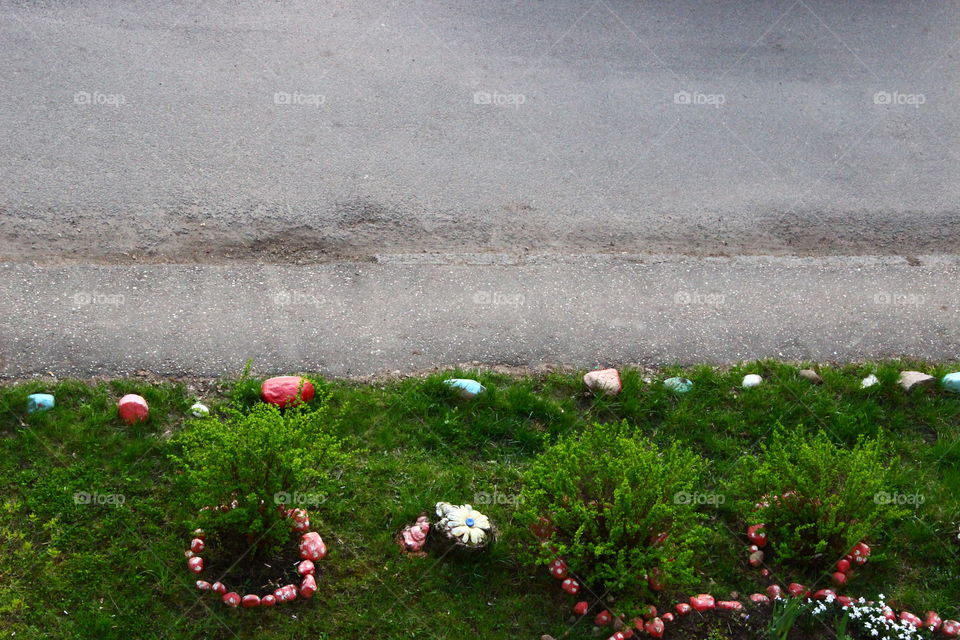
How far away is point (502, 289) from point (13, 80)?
4633 millimetres

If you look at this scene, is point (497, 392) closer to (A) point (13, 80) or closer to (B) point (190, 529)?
(B) point (190, 529)

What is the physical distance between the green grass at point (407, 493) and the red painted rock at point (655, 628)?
0.18m

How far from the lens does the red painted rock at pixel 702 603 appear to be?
16.1ft

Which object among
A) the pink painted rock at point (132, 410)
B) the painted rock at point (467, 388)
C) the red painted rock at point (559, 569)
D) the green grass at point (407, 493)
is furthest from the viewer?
the painted rock at point (467, 388)

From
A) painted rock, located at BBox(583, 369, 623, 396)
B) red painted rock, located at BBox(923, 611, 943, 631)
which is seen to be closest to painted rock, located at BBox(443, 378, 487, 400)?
painted rock, located at BBox(583, 369, 623, 396)

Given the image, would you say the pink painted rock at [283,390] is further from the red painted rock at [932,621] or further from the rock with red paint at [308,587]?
the red painted rock at [932,621]

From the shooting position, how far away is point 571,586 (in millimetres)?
4934

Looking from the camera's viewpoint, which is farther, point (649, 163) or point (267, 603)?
point (649, 163)

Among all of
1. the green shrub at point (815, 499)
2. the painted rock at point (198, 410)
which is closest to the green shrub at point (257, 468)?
the painted rock at point (198, 410)

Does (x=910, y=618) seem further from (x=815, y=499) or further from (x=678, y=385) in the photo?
(x=678, y=385)

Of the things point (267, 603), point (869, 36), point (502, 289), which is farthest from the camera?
point (869, 36)

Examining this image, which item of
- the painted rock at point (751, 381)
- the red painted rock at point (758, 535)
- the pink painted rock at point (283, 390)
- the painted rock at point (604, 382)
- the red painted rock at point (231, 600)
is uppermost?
the painted rock at point (751, 381)

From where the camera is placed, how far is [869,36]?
31.5 feet

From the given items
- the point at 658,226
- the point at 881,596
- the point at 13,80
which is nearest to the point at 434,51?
the point at 658,226
